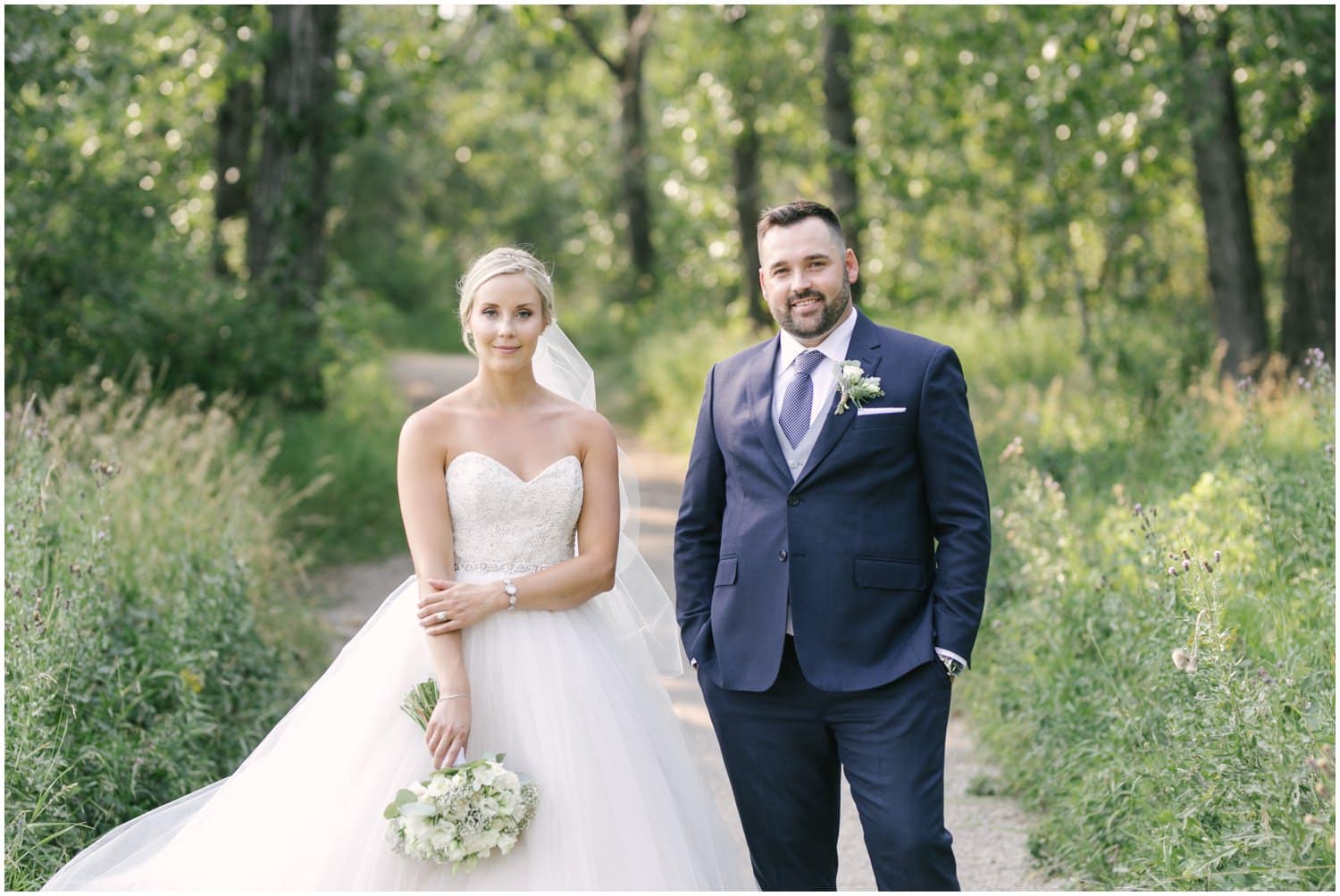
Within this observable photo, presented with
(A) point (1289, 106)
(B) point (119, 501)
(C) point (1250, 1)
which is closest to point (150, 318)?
(B) point (119, 501)

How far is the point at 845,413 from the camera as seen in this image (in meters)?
3.28

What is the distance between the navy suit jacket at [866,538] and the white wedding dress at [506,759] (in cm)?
35

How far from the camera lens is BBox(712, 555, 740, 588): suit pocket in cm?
338

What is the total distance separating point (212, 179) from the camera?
1652 cm

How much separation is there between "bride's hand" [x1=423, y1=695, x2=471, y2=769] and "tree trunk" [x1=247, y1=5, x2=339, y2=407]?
8.53 m

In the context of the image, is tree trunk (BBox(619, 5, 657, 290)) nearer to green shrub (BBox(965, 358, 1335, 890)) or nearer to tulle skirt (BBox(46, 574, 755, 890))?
green shrub (BBox(965, 358, 1335, 890))

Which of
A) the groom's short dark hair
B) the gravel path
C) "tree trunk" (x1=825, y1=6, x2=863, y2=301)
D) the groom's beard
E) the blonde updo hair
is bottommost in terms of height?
the gravel path

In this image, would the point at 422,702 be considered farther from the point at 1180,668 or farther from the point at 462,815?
the point at 1180,668

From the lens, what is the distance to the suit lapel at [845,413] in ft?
10.7

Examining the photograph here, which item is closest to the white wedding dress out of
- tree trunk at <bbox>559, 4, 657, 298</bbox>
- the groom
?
the groom

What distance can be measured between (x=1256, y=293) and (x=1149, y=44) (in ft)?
7.58

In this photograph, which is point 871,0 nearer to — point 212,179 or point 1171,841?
point 212,179

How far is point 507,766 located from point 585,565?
55 centimetres

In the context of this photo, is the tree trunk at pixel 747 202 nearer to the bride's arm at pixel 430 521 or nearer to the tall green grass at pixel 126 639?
the tall green grass at pixel 126 639
